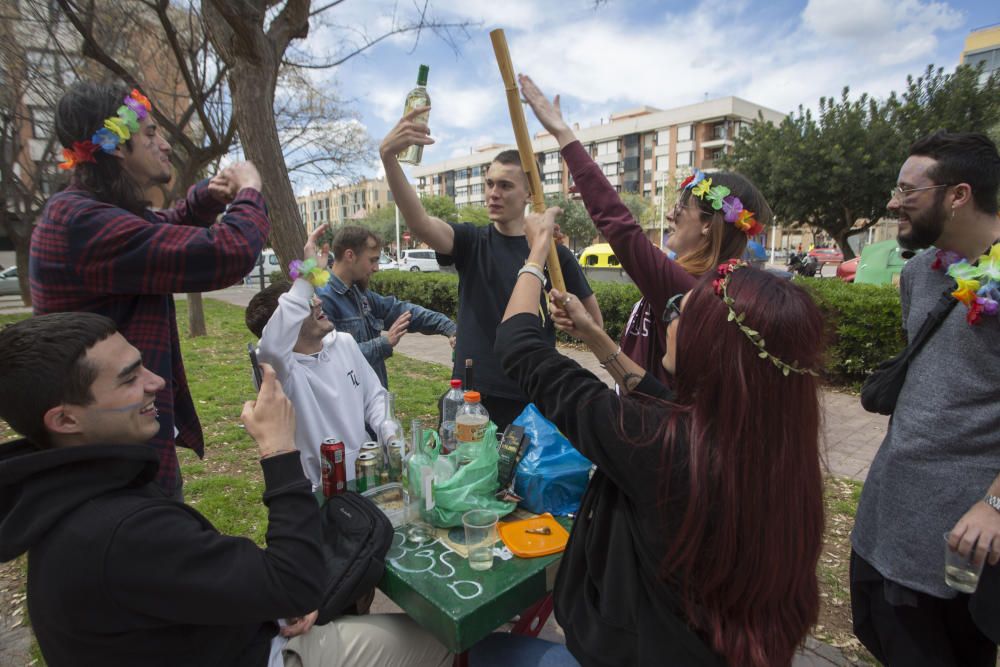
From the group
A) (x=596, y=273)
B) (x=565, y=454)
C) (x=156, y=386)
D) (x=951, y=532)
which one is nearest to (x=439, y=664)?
(x=565, y=454)

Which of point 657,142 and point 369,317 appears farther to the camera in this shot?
point 657,142

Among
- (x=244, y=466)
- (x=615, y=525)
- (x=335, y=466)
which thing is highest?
(x=615, y=525)

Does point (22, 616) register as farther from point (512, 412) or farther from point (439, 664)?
point (512, 412)

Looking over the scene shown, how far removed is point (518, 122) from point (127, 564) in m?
1.54

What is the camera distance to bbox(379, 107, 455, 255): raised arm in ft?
7.32

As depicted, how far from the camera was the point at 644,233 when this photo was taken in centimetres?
223

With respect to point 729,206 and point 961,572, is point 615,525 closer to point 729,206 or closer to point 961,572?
point 961,572

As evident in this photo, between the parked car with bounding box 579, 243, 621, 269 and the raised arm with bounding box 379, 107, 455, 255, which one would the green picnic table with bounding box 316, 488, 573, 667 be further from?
the parked car with bounding box 579, 243, 621, 269

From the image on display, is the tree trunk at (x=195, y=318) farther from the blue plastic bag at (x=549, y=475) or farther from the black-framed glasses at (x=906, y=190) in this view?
the black-framed glasses at (x=906, y=190)

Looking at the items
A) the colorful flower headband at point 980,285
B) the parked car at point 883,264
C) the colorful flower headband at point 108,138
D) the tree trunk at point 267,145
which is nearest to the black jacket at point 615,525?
the colorful flower headband at point 980,285

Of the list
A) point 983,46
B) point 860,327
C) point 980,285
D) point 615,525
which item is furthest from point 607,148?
point 615,525

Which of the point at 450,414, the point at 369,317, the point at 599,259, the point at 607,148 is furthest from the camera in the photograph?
the point at 607,148

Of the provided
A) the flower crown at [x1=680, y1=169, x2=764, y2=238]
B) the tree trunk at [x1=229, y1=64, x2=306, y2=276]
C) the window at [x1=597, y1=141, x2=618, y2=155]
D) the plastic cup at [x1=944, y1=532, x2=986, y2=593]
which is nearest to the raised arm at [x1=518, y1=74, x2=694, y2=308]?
the flower crown at [x1=680, y1=169, x2=764, y2=238]

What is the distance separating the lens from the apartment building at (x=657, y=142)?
52594 mm
